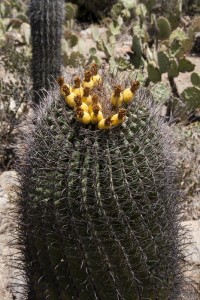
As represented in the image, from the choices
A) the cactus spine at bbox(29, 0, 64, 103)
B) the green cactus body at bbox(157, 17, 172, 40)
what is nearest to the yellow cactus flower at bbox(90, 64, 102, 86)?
the cactus spine at bbox(29, 0, 64, 103)

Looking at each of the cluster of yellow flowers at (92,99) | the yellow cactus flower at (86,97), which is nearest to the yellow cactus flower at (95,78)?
the cluster of yellow flowers at (92,99)

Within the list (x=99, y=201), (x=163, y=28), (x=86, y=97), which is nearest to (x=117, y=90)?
(x=86, y=97)

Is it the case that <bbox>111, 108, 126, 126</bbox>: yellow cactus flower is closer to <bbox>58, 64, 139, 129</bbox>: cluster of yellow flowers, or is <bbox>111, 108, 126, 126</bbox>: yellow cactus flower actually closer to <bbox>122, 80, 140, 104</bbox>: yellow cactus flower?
<bbox>58, 64, 139, 129</bbox>: cluster of yellow flowers

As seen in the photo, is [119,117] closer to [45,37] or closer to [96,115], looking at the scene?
[96,115]

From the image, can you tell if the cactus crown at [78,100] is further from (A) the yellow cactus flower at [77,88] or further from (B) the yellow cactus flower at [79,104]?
(A) the yellow cactus flower at [77,88]

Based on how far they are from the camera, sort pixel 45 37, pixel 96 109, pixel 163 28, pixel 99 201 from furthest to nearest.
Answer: pixel 163 28 < pixel 45 37 < pixel 99 201 < pixel 96 109

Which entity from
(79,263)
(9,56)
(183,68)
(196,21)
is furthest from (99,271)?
(196,21)
